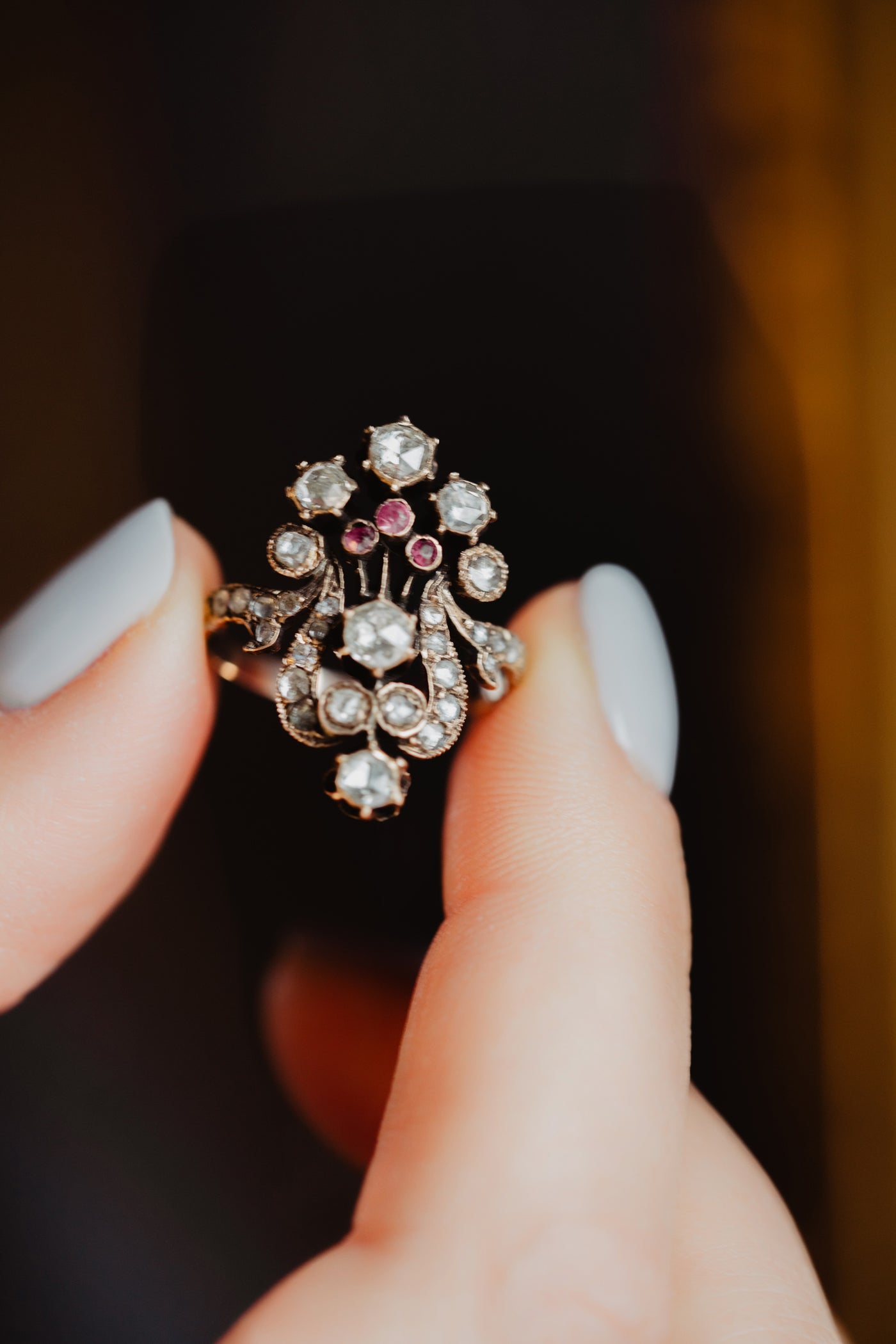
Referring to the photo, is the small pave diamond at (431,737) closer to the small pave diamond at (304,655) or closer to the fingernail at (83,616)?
the small pave diamond at (304,655)

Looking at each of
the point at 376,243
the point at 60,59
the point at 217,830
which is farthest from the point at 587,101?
the point at 217,830

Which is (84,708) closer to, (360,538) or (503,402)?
(360,538)

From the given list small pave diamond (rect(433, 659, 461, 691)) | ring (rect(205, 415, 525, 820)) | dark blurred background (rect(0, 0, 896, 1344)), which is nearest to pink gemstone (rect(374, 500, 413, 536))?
ring (rect(205, 415, 525, 820))

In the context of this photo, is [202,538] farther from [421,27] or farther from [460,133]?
[421,27]

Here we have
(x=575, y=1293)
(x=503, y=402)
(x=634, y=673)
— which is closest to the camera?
(x=575, y=1293)

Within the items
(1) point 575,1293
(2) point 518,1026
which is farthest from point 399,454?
(1) point 575,1293

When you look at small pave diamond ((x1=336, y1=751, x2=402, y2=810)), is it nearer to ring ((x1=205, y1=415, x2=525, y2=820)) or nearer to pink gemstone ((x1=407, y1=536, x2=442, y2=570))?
ring ((x1=205, y1=415, x2=525, y2=820))
